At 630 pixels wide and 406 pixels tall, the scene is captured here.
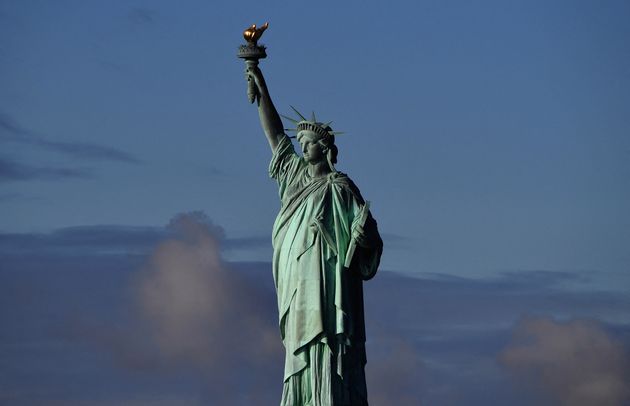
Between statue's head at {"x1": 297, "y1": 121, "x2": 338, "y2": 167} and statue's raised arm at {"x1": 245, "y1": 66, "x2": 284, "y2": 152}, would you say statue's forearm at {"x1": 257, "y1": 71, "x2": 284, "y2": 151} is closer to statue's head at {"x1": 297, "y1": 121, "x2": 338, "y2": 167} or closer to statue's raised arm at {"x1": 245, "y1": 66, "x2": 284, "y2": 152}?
statue's raised arm at {"x1": 245, "y1": 66, "x2": 284, "y2": 152}

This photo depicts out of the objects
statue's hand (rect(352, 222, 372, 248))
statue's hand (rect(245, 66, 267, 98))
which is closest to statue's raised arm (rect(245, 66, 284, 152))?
statue's hand (rect(245, 66, 267, 98))

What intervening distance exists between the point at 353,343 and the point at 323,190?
243 centimetres

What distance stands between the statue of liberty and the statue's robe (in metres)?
0.01

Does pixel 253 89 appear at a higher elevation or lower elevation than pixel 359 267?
higher

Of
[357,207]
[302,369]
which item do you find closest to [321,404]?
[302,369]

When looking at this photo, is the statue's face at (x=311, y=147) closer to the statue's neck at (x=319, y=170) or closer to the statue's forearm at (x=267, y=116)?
the statue's neck at (x=319, y=170)

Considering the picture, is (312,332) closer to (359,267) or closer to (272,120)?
(359,267)

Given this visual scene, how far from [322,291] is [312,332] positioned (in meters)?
0.65

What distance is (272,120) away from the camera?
130 feet

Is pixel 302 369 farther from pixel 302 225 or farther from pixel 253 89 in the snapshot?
pixel 253 89

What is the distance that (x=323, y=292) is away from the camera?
38.0 m

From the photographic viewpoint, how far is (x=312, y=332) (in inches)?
1490

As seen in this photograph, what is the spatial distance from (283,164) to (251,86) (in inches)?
52.2

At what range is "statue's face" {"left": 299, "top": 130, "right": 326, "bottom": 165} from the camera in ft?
128
